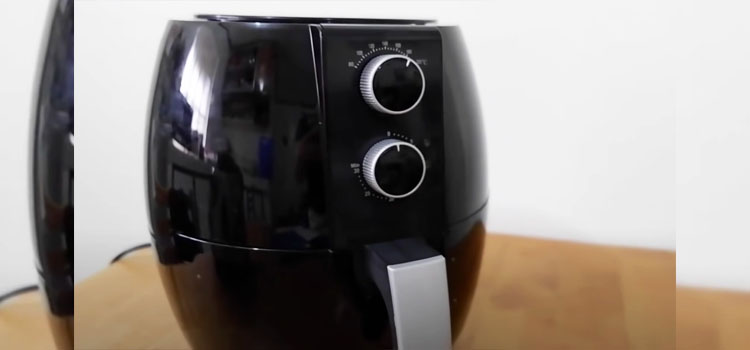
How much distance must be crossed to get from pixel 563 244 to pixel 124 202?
0.46 metres

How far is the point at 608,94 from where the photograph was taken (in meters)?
0.64

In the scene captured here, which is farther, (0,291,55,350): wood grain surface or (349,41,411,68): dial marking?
(0,291,55,350): wood grain surface

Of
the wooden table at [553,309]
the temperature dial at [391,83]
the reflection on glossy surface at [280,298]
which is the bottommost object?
the wooden table at [553,309]

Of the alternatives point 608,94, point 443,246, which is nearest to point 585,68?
point 608,94

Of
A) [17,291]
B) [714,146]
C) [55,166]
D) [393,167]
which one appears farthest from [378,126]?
[17,291]

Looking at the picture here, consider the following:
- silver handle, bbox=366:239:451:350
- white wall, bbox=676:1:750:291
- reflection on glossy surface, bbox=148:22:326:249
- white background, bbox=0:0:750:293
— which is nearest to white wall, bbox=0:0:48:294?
white background, bbox=0:0:750:293

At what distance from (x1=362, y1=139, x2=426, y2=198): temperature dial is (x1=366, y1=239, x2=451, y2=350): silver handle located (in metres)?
0.04

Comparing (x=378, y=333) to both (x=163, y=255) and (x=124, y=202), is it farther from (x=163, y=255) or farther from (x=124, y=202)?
(x=124, y=202)

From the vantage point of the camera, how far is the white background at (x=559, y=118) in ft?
1.65

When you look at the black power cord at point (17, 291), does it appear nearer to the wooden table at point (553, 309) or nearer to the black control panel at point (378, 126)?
the wooden table at point (553, 309)

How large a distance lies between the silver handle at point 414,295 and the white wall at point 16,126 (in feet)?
1.08

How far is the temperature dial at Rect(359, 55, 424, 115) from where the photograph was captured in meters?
0.34

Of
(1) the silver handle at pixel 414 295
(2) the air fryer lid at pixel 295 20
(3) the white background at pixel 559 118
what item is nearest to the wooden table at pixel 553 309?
(3) the white background at pixel 559 118

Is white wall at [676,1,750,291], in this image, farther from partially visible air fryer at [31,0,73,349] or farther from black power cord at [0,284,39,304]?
black power cord at [0,284,39,304]
